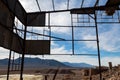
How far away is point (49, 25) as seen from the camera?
61.0 ft

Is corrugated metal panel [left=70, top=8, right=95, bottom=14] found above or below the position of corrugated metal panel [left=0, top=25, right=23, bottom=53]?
above

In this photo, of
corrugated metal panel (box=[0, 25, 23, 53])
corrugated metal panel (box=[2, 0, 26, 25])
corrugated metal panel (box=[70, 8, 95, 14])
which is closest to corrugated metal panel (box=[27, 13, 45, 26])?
corrugated metal panel (box=[2, 0, 26, 25])

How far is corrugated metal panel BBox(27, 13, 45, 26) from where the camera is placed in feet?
60.4

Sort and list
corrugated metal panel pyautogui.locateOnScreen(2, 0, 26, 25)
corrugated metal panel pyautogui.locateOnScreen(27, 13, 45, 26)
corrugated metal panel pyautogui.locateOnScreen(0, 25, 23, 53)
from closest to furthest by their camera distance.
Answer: corrugated metal panel pyautogui.locateOnScreen(0, 25, 23, 53)
corrugated metal panel pyautogui.locateOnScreen(2, 0, 26, 25)
corrugated metal panel pyautogui.locateOnScreen(27, 13, 45, 26)

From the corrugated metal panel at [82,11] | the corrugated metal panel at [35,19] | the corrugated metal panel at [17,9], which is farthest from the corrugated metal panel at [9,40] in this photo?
the corrugated metal panel at [82,11]

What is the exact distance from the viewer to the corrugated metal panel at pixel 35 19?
1841 centimetres

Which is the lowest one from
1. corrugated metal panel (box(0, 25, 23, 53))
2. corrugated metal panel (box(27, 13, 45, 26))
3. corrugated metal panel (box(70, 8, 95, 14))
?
corrugated metal panel (box(0, 25, 23, 53))

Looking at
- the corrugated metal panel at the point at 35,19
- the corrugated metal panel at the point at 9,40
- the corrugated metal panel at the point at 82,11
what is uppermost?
the corrugated metal panel at the point at 82,11

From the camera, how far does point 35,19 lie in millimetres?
18641

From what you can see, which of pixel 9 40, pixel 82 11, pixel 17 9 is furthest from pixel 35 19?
pixel 9 40

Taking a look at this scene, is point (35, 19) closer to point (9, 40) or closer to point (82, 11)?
point (82, 11)

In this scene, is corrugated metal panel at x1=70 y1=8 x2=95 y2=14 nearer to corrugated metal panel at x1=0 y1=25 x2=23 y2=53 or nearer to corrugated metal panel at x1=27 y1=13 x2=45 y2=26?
corrugated metal panel at x1=27 y1=13 x2=45 y2=26

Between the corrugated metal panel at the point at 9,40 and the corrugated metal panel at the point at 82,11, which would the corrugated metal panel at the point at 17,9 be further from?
the corrugated metal panel at the point at 82,11

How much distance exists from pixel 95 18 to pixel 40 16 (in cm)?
502
